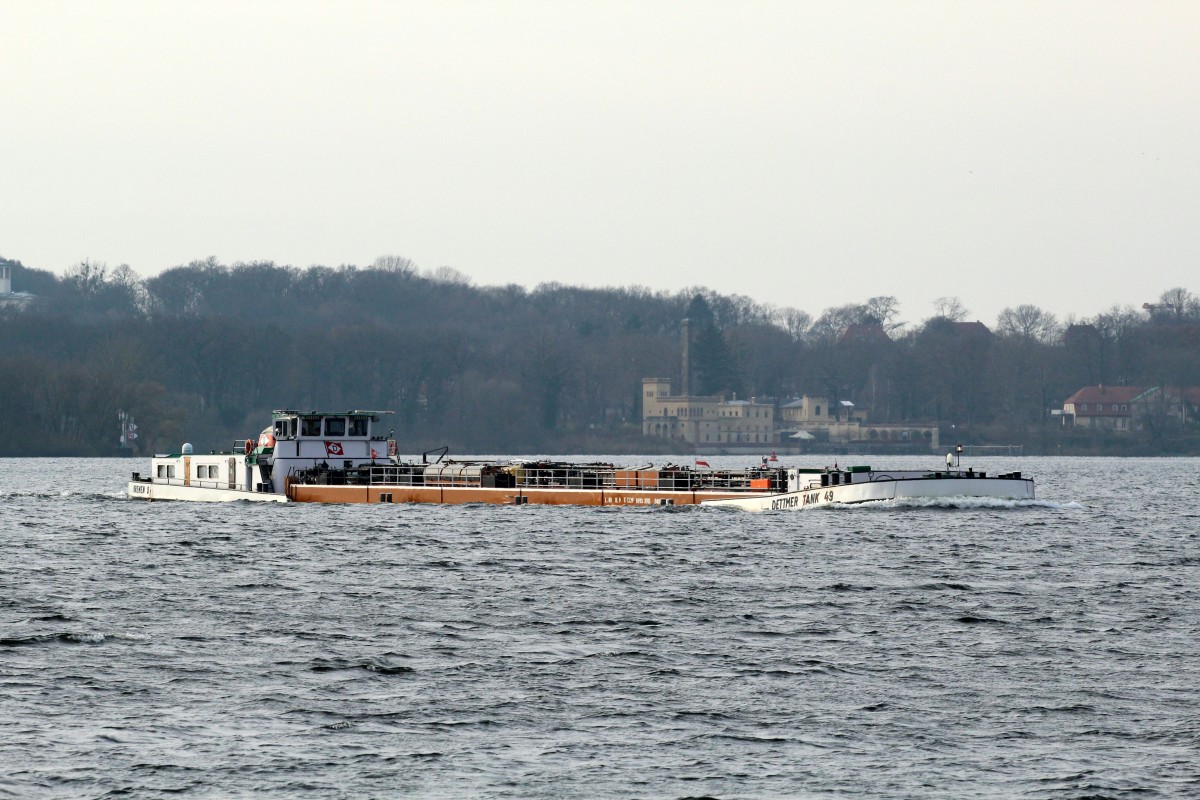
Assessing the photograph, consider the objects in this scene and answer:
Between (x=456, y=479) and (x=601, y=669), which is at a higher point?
(x=456, y=479)

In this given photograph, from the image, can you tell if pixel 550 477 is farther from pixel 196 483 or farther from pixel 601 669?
pixel 601 669

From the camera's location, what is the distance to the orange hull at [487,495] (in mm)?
86000

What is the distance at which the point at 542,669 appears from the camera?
35.0m

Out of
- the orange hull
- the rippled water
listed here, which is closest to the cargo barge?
the orange hull

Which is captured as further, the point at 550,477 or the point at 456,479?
the point at 456,479

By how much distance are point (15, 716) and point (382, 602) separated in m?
17.2

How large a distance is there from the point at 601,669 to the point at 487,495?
53818mm

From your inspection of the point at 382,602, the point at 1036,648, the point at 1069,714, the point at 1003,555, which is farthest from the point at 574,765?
the point at 1003,555

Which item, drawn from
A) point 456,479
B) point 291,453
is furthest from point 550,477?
point 291,453

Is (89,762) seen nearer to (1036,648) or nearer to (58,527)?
(1036,648)

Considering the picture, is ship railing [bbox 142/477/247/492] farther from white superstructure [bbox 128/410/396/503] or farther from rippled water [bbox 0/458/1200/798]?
rippled water [bbox 0/458/1200/798]

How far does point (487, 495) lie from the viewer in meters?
88.4

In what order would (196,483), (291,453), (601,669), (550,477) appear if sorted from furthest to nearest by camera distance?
(196,483)
(291,453)
(550,477)
(601,669)

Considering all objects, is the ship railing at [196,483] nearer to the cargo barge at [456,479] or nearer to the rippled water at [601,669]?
the cargo barge at [456,479]
